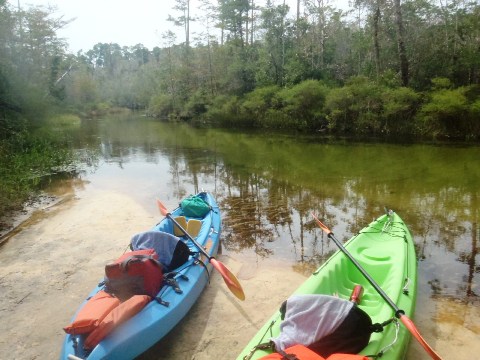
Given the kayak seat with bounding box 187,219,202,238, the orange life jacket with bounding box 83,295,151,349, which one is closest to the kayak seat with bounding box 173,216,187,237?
the kayak seat with bounding box 187,219,202,238

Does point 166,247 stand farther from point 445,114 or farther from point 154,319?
point 445,114

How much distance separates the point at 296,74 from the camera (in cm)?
2373

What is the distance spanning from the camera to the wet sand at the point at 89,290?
3.71m

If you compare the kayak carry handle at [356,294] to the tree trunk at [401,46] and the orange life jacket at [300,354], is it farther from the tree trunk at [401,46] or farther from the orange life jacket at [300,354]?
the tree trunk at [401,46]

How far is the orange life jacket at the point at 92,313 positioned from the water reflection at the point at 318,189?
2.90 m

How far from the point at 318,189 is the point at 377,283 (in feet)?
18.1

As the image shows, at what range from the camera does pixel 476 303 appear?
4.29 m

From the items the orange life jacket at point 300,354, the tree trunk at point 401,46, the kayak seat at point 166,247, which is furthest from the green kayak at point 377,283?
the tree trunk at point 401,46

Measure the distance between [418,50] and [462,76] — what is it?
261cm

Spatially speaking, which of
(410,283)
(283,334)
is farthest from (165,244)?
(410,283)

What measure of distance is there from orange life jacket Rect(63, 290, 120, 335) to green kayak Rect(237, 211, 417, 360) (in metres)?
1.30

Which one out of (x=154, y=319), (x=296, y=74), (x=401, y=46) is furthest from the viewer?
(x=296, y=74)

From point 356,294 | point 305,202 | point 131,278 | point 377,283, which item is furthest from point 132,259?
point 305,202

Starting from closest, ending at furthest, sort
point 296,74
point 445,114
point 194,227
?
point 194,227, point 445,114, point 296,74
